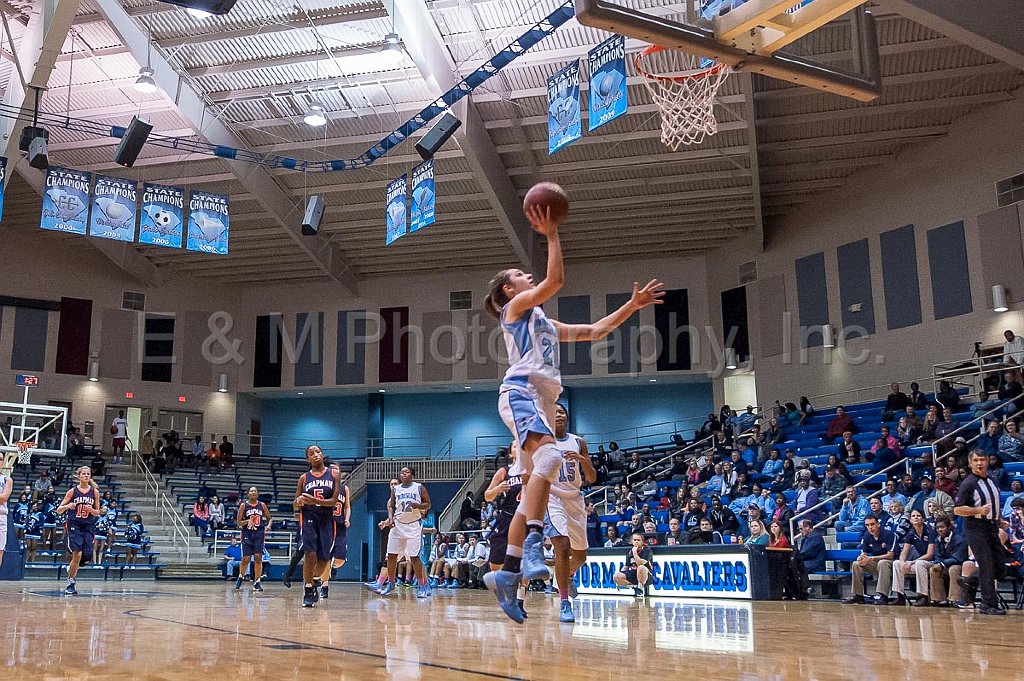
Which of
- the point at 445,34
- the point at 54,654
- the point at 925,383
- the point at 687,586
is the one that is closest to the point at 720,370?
the point at 925,383

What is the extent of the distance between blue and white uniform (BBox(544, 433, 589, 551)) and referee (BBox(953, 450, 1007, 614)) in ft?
12.4

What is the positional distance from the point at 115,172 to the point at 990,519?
809 inches

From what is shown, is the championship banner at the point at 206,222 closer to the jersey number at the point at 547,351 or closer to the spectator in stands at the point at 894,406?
the spectator in stands at the point at 894,406

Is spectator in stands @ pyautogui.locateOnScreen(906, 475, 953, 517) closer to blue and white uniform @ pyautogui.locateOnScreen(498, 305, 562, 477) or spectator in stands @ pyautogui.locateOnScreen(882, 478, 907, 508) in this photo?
spectator in stands @ pyautogui.locateOnScreen(882, 478, 907, 508)

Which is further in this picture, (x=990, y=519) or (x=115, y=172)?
(x=115, y=172)

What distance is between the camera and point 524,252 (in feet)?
80.9

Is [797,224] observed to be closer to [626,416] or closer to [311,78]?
[626,416]

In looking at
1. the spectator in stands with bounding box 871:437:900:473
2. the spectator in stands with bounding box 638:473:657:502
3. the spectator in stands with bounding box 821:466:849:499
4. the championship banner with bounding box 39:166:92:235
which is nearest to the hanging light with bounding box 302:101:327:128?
the championship banner with bounding box 39:166:92:235

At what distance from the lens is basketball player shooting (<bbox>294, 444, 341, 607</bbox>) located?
8352 mm

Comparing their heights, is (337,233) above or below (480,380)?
above

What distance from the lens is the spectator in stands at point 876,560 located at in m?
10.9

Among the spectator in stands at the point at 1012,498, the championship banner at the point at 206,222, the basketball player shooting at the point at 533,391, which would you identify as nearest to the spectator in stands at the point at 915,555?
the spectator in stands at the point at 1012,498

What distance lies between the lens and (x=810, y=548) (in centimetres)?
1237

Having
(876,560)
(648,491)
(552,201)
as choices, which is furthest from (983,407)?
(552,201)
